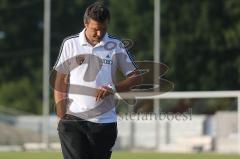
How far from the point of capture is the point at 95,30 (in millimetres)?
7449

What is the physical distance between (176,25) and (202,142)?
28059 mm

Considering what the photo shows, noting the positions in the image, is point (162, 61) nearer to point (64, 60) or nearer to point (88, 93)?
point (64, 60)

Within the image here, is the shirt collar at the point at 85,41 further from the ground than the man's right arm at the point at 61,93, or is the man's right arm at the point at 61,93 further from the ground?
the shirt collar at the point at 85,41

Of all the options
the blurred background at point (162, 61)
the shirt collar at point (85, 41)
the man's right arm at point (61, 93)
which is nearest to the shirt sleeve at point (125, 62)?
the shirt collar at point (85, 41)

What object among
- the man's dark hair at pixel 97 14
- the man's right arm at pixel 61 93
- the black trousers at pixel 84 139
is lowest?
the black trousers at pixel 84 139

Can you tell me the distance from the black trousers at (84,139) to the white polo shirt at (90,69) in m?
0.08

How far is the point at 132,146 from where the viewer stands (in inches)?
1095

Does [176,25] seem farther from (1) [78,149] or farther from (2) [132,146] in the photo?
(1) [78,149]

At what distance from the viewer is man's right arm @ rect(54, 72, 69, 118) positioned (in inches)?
300

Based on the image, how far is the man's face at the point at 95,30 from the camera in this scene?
738 cm

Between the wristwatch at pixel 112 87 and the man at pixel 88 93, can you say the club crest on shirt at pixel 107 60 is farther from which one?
the wristwatch at pixel 112 87

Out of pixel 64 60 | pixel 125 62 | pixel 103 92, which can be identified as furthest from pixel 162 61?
pixel 103 92

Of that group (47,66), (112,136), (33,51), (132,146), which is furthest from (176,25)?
(112,136)

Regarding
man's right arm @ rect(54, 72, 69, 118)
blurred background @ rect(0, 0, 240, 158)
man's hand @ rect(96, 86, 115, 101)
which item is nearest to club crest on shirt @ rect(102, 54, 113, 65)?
man's hand @ rect(96, 86, 115, 101)
